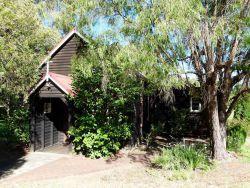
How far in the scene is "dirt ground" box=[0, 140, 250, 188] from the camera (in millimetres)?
8148

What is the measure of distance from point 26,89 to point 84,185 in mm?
5935

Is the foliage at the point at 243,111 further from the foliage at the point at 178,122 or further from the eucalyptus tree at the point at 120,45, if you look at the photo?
the eucalyptus tree at the point at 120,45

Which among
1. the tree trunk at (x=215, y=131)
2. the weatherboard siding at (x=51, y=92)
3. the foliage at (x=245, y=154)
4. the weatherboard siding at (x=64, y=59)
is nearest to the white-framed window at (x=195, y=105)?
the foliage at (x=245, y=154)

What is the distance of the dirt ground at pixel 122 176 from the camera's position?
8.15 meters

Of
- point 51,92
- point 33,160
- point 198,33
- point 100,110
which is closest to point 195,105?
point 100,110

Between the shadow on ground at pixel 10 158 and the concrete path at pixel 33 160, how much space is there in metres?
0.14

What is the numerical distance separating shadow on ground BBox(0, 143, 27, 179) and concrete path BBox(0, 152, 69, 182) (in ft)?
0.46

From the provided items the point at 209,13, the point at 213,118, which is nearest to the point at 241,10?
the point at 209,13

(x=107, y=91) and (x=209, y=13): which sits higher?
(x=209, y=13)

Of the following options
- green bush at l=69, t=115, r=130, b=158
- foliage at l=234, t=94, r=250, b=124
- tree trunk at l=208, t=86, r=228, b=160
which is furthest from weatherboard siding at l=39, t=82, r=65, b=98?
foliage at l=234, t=94, r=250, b=124

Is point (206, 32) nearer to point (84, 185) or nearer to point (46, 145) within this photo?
point (84, 185)

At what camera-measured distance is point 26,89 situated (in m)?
12.4

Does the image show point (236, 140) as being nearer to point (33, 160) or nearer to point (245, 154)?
point (245, 154)

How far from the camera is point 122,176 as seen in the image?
8938mm
